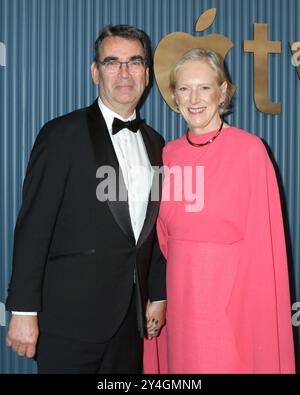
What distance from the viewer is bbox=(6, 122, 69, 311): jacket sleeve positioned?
5.01 ft

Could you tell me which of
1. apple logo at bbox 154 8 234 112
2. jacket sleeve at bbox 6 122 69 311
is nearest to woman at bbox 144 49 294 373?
jacket sleeve at bbox 6 122 69 311

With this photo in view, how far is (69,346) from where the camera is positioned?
162cm

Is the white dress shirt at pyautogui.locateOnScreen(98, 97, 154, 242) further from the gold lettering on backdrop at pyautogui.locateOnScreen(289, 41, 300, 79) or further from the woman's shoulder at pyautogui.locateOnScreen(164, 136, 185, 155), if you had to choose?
the gold lettering on backdrop at pyautogui.locateOnScreen(289, 41, 300, 79)

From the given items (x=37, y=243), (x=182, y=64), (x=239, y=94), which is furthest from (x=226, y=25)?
(x=37, y=243)

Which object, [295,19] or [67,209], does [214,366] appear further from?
[295,19]

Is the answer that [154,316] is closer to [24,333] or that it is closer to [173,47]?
[24,333]

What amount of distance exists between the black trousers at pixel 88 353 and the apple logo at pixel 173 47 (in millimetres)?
1157

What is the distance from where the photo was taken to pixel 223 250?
5.39 ft

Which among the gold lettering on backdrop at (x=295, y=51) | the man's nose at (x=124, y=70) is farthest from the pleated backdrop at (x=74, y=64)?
the man's nose at (x=124, y=70)

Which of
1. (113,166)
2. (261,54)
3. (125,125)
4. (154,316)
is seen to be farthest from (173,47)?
(154,316)

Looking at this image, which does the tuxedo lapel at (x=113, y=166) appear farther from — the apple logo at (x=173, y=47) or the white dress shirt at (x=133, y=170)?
the apple logo at (x=173, y=47)

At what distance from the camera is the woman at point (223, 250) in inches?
64.4

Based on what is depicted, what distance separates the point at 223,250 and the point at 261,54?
129cm

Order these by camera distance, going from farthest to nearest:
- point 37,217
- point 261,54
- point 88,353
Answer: point 261,54, point 88,353, point 37,217
